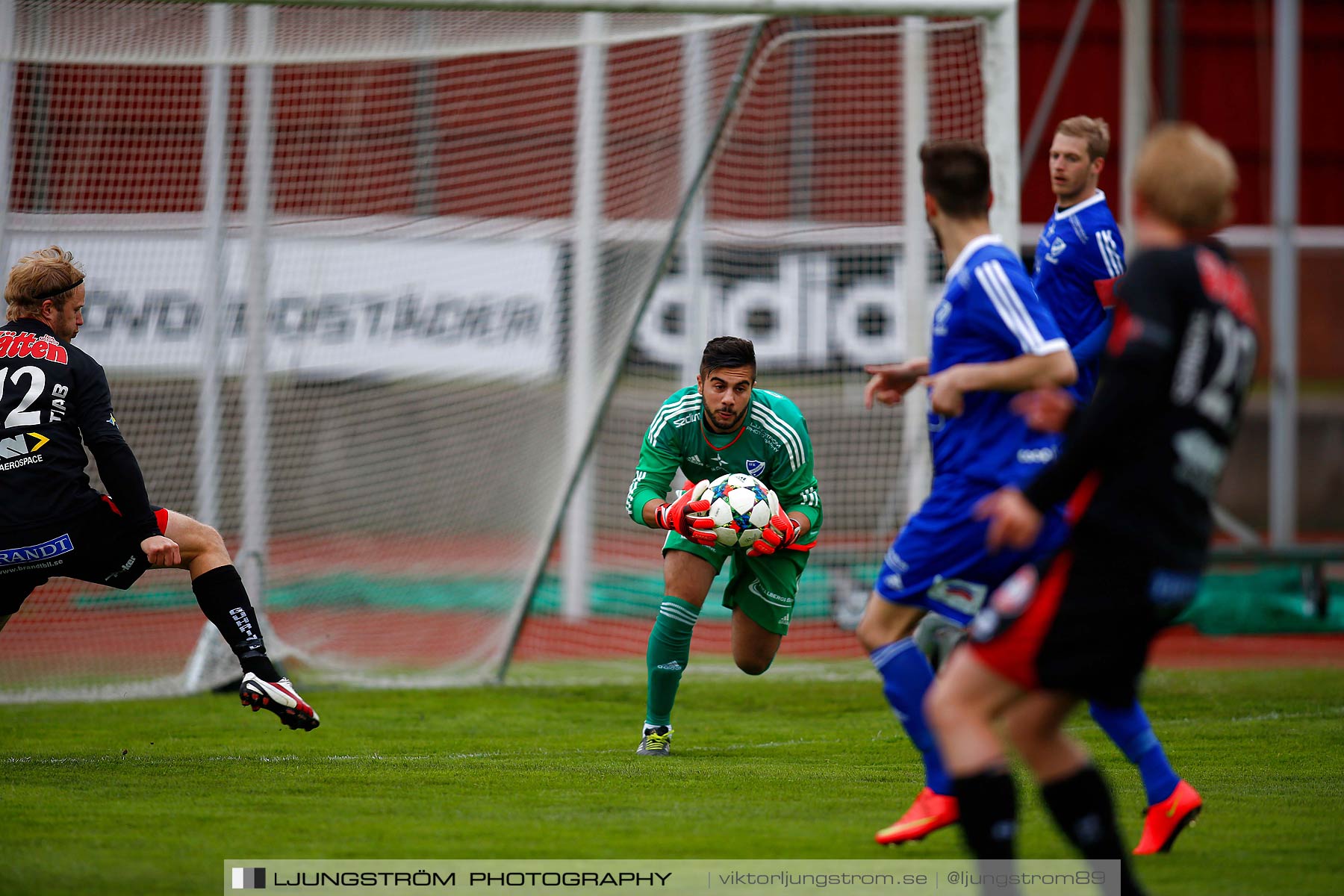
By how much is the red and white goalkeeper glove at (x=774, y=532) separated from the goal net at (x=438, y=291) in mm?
2801

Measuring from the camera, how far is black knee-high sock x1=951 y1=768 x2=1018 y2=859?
3.38m

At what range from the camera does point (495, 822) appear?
189 inches

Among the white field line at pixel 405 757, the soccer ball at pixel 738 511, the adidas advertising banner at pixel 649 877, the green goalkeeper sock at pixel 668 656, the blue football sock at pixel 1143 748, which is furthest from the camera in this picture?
the green goalkeeper sock at pixel 668 656

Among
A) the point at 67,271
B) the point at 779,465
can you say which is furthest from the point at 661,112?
the point at 67,271

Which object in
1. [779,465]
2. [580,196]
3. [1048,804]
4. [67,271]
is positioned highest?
[580,196]

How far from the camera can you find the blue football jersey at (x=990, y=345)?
4.17 m

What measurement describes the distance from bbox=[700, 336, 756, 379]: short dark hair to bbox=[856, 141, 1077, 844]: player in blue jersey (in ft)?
5.35

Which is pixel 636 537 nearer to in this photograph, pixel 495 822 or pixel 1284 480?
pixel 1284 480

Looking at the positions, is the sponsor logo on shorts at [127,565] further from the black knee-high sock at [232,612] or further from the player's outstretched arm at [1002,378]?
the player's outstretched arm at [1002,378]

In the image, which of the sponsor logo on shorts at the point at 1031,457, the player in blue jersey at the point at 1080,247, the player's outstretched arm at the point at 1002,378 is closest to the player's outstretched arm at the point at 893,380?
the player's outstretched arm at the point at 1002,378

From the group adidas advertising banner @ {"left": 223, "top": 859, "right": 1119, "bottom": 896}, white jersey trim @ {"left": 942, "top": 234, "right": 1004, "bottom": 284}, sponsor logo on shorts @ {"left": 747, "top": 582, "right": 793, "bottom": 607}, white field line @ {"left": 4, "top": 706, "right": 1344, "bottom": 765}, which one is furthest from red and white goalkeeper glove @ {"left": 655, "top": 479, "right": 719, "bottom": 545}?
white jersey trim @ {"left": 942, "top": 234, "right": 1004, "bottom": 284}

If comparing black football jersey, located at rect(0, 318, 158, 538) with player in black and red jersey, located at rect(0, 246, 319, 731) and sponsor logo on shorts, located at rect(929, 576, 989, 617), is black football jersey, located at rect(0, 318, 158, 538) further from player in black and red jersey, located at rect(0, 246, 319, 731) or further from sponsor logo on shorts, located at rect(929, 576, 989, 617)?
sponsor logo on shorts, located at rect(929, 576, 989, 617)

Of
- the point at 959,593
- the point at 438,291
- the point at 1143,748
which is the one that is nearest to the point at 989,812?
the point at 959,593

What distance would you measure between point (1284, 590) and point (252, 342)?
297 inches
